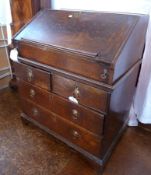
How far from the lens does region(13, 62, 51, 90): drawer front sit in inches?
51.8

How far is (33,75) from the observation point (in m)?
1.39

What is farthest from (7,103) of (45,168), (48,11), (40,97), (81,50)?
(81,50)

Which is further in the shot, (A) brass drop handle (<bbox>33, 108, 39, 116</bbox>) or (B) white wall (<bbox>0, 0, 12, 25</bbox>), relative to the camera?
(B) white wall (<bbox>0, 0, 12, 25</bbox>)

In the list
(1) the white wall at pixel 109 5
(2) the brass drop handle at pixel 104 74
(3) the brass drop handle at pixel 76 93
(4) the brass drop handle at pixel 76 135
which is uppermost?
(1) the white wall at pixel 109 5

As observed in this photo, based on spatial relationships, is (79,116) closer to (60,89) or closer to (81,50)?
(60,89)

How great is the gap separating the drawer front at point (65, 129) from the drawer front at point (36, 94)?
0.06m

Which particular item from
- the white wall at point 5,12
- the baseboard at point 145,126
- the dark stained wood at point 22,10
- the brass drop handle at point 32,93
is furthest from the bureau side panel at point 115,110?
the white wall at point 5,12

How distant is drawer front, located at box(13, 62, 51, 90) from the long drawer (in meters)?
0.05

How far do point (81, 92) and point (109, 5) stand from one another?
0.83 meters

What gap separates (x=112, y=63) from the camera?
96 cm

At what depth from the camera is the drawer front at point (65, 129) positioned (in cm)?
129

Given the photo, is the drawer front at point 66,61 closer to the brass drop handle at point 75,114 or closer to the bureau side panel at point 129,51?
the bureau side panel at point 129,51

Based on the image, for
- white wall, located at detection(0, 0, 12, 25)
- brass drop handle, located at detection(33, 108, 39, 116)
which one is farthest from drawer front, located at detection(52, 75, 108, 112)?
white wall, located at detection(0, 0, 12, 25)

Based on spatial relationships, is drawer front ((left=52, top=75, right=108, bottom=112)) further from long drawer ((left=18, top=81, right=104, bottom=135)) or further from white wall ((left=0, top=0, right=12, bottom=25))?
white wall ((left=0, top=0, right=12, bottom=25))
